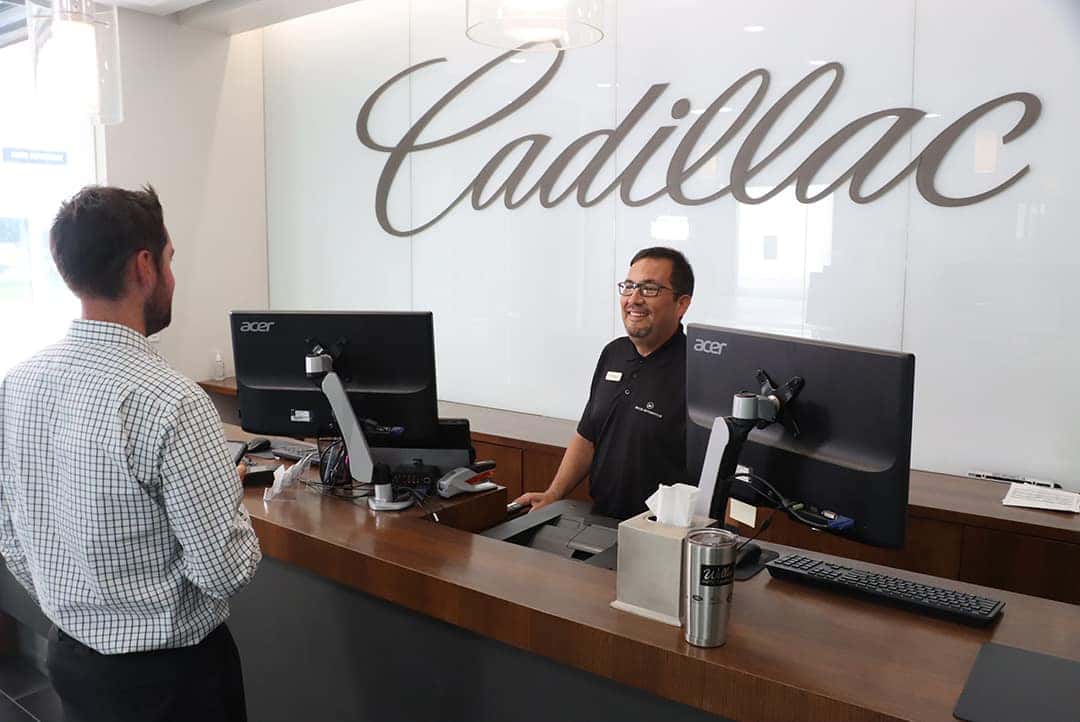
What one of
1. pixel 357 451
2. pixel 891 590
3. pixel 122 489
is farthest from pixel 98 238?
pixel 891 590

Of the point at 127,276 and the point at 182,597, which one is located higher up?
the point at 127,276

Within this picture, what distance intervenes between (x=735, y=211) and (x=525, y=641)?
253cm

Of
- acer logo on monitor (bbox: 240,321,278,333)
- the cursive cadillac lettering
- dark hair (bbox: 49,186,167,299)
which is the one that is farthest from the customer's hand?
the cursive cadillac lettering

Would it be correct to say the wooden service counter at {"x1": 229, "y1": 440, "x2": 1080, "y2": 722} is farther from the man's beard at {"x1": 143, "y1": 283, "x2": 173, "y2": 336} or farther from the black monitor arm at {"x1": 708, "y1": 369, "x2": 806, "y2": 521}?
the man's beard at {"x1": 143, "y1": 283, "x2": 173, "y2": 336}

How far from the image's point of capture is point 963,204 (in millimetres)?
3168

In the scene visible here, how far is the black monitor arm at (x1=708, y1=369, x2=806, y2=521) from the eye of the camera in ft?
5.51

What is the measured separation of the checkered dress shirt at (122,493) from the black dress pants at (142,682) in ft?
0.12

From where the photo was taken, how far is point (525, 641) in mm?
1698

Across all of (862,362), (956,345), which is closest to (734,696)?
(862,362)

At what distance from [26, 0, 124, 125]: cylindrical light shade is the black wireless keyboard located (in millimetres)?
2522

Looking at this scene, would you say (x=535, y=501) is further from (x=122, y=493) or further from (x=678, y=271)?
(x=122, y=493)

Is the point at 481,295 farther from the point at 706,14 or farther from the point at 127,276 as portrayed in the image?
the point at 127,276

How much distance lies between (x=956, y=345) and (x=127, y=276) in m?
2.88

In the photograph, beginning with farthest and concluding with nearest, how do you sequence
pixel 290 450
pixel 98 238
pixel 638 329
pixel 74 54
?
1. pixel 290 450
2. pixel 638 329
3. pixel 74 54
4. pixel 98 238
